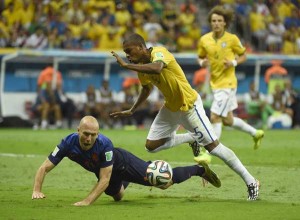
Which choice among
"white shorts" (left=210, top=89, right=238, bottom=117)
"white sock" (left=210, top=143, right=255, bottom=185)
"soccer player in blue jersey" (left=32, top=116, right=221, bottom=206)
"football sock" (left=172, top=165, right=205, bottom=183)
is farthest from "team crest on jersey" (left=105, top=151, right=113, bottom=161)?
"white shorts" (left=210, top=89, right=238, bottom=117)

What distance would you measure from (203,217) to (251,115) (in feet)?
66.8

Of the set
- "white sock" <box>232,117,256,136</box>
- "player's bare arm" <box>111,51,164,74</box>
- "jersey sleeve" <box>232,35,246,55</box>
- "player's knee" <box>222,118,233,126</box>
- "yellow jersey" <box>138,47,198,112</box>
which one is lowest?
"white sock" <box>232,117,256,136</box>

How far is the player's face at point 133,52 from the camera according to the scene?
1047 cm

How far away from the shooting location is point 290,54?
32125 mm

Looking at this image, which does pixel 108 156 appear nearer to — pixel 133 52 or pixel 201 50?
pixel 133 52

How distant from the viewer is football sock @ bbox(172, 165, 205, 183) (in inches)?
433

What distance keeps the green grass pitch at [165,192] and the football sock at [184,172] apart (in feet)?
0.92

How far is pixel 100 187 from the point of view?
1017cm

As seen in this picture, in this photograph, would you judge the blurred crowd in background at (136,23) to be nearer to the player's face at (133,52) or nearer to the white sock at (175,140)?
the white sock at (175,140)

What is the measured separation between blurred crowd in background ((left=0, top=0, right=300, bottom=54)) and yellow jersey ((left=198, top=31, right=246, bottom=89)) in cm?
1375

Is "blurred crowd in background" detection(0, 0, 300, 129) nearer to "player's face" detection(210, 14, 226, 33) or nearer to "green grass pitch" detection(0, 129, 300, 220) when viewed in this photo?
"green grass pitch" detection(0, 129, 300, 220)

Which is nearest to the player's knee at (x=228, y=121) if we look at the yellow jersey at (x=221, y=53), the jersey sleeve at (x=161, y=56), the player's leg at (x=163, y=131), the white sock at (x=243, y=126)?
the white sock at (x=243, y=126)

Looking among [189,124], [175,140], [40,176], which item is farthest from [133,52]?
[175,140]

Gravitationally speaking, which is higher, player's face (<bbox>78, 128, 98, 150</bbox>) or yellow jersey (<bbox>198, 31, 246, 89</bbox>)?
yellow jersey (<bbox>198, 31, 246, 89</bbox>)
